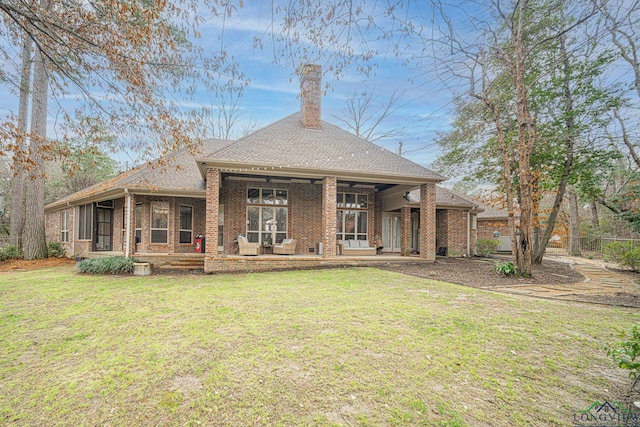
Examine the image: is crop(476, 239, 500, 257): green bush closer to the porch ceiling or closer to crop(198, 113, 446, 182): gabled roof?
the porch ceiling

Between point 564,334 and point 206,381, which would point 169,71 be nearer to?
point 206,381

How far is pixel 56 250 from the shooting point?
14.7 metres

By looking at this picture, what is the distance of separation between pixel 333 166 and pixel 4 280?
11.1 meters

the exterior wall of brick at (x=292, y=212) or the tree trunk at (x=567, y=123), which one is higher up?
the tree trunk at (x=567, y=123)

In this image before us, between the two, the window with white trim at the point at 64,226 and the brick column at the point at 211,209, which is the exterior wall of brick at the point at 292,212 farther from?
the window with white trim at the point at 64,226

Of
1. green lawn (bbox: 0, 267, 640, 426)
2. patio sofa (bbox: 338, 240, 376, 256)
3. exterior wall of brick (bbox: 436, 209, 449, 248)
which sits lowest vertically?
green lawn (bbox: 0, 267, 640, 426)

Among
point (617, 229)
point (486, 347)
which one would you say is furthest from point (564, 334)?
point (617, 229)

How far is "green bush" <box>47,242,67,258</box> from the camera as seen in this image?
14531 mm

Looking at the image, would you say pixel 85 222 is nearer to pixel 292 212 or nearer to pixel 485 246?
pixel 292 212

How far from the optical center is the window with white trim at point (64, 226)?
16141mm

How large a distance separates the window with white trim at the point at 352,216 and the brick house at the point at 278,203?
0.16 ft

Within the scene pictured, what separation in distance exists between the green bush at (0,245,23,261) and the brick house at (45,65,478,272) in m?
1.89

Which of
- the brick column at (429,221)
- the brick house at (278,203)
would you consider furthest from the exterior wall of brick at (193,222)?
the brick column at (429,221)

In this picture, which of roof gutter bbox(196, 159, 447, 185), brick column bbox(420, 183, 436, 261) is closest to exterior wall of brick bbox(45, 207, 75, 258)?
roof gutter bbox(196, 159, 447, 185)
